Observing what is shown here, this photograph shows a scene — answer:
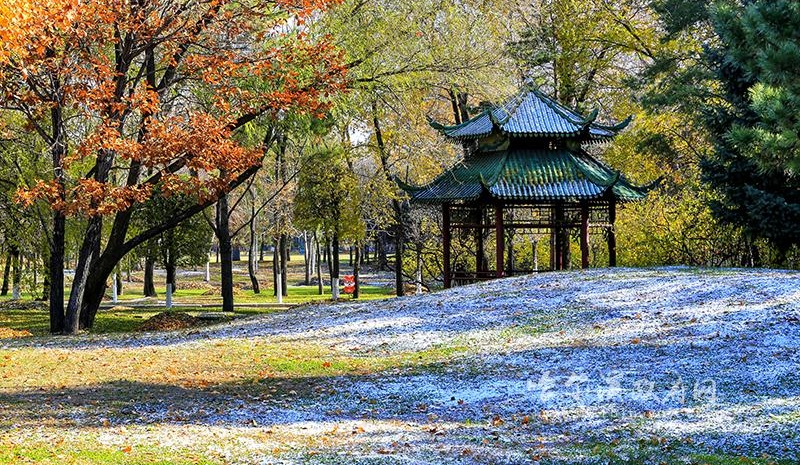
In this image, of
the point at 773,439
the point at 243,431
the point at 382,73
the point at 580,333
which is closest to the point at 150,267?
the point at 382,73

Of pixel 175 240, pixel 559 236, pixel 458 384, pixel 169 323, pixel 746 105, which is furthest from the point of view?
pixel 175 240

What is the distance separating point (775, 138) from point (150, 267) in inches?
1238

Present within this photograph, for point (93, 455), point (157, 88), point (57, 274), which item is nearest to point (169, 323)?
point (57, 274)

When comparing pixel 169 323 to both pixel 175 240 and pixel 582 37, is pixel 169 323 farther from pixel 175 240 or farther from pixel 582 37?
pixel 582 37

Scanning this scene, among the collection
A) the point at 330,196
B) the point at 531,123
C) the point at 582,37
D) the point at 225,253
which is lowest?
the point at 225,253

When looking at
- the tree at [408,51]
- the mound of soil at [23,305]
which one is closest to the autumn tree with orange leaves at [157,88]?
the tree at [408,51]

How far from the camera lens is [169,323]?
65.4 ft

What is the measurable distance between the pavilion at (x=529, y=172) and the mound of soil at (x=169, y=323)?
6343 millimetres

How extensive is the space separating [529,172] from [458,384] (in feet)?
31.8

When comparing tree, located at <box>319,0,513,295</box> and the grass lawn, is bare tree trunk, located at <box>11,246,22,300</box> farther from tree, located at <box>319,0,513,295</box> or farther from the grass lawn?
tree, located at <box>319,0,513,295</box>

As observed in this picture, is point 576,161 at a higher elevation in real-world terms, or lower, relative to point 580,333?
higher

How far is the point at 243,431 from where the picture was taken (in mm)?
7785

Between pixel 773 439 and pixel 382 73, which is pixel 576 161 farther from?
pixel 773 439

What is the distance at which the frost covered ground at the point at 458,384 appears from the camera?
23.3 ft
